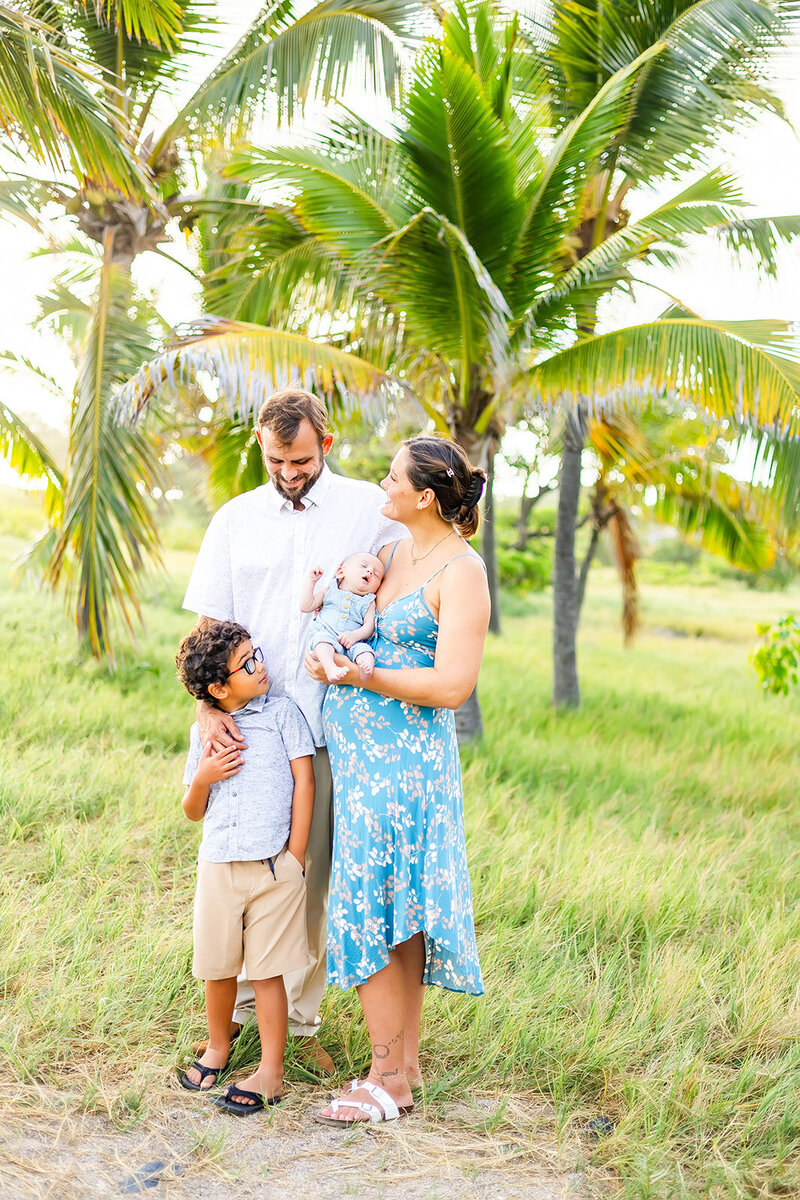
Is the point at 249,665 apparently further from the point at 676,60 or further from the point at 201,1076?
the point at 676,60

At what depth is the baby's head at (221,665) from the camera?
2.62 meters

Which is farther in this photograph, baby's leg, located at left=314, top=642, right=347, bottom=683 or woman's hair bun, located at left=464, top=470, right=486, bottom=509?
woman's hair bun, located at left=464, top=470, right=486, bottom=509

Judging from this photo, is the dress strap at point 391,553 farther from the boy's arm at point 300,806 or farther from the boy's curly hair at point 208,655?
the boy's arm at point 300,806

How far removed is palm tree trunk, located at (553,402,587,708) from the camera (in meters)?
9.13

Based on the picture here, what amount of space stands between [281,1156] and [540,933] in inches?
62.6

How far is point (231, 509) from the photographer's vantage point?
2877 mm

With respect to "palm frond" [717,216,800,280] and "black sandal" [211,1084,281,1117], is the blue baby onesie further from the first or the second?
"palm frond" [717,216,800,280]

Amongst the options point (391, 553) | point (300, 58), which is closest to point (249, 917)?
point (391, 553)

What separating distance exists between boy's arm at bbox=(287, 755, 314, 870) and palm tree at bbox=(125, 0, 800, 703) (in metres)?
3.19

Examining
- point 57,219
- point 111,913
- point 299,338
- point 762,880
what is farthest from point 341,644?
point 57,219

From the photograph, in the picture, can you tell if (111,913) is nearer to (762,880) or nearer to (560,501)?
(762,880)

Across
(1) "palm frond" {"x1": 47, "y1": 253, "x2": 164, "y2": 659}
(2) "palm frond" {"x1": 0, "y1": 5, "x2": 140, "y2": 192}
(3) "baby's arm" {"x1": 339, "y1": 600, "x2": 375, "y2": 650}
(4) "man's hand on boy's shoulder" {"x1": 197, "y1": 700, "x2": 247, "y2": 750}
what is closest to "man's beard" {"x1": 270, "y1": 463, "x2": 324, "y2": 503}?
(3) "baby's arm" {"x1": 339, "y1": 600, "x2": 375, "y2": 650}

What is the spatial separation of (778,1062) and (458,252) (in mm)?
4507

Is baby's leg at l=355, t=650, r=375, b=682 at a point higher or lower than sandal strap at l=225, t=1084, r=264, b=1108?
higher
